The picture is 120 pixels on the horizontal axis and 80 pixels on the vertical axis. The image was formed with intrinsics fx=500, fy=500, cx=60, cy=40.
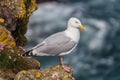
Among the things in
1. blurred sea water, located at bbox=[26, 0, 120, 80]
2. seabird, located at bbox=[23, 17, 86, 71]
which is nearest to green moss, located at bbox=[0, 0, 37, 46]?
seabird, located at bbox=[23, 17, 86, 71]

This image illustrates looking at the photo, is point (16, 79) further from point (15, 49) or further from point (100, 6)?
point (100, 6)

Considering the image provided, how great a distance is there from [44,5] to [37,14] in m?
0.77

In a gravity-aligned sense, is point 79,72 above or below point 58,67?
below

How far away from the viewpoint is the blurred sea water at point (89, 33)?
1081 inches

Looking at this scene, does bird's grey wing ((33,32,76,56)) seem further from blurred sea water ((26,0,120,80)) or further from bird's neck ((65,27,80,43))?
blurred sea water ((26,0,120,80))

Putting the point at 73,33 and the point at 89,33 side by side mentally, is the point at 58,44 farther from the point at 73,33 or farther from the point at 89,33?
the point at 89,33

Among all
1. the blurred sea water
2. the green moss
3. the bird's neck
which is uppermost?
the bird's neck

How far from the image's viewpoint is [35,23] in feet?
100

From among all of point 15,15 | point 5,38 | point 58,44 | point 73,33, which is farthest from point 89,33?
point 58,44

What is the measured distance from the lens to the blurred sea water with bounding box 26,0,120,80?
90.1ft

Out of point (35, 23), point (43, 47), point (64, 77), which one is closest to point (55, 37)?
point (43, 47)

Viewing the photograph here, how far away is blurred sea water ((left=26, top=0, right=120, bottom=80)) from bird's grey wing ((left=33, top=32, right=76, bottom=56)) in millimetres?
13975

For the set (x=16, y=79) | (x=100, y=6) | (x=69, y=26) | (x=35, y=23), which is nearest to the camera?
(x=16, y=79)

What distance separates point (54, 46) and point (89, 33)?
1867cm
